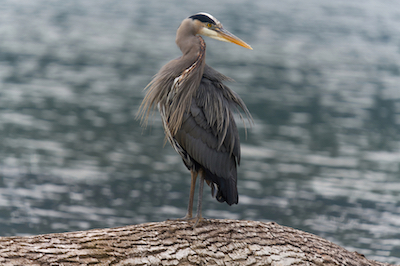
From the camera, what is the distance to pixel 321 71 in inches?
802

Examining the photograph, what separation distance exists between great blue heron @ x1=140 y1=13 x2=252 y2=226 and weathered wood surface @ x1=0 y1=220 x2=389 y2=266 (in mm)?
338

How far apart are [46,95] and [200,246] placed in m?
12.9

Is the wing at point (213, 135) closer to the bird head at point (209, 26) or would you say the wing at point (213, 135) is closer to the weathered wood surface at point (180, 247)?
the bird head at point (209, 26)

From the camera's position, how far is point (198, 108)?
4.45m

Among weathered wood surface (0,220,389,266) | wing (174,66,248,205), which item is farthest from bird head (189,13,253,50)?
weathered wood surface (0,220,389,266)

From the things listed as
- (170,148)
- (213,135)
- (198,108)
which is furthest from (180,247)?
(170,148)

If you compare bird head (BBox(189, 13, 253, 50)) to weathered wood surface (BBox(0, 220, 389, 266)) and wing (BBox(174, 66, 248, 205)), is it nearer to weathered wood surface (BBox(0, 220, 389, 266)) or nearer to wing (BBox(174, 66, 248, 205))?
wing (BBox(174, 66, 248, 205))

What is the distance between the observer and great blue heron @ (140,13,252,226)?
438 cm

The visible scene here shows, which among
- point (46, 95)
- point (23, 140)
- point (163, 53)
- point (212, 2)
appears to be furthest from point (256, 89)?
point (212, 2)

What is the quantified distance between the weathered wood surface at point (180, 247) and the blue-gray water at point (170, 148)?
7.95 feet

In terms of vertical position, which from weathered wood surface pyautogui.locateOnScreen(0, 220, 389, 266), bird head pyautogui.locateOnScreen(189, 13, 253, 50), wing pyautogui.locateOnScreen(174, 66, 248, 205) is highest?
bird head pyautogui.locateOnScreen(189, 13, 253, 50)

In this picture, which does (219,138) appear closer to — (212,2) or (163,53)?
(163,53)

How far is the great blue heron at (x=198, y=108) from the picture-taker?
14.4 ft

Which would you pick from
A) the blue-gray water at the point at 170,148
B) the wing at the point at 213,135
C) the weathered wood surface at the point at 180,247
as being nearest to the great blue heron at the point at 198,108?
the wing at the point at 213,135
